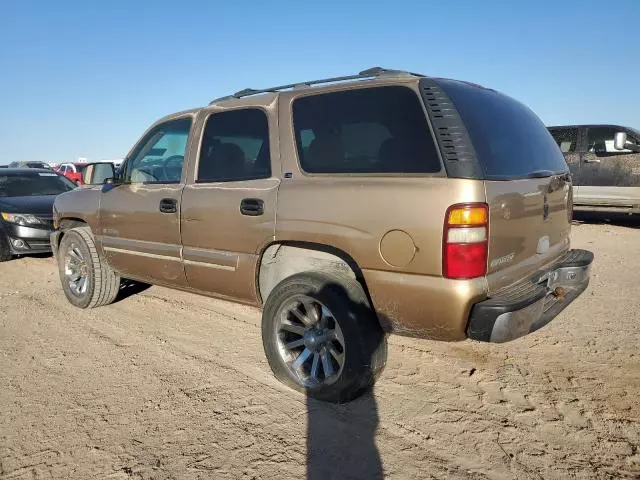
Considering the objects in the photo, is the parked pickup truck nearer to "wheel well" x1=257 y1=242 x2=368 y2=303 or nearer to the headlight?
"wheel well" x1=257 y1=242 x2=368 y2=303

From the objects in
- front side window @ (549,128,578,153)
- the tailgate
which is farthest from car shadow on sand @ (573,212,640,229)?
the tailgate

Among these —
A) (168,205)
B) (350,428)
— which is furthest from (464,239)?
(168,205)

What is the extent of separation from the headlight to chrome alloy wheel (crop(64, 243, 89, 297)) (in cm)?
277

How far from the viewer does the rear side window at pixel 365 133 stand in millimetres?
2527

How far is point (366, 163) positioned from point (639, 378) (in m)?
2.33

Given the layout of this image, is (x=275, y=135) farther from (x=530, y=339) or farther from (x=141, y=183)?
(x=530, y=339)

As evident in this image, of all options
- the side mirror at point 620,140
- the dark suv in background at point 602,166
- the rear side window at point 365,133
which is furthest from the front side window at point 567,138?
the rear side window at point 365,133

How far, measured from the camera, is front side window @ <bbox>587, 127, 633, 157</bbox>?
29.7 feet

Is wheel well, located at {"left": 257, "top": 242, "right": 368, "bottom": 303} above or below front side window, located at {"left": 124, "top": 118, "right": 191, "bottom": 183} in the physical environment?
below

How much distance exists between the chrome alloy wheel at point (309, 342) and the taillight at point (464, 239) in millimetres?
785

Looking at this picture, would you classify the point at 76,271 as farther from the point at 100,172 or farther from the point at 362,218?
the point at 362,218

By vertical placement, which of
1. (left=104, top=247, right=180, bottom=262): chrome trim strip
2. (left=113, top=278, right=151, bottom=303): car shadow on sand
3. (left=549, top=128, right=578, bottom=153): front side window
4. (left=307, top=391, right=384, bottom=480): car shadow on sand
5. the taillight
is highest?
(left=549, top=128, right=578, bottom=153): front side window

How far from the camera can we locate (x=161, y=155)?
4059 mm

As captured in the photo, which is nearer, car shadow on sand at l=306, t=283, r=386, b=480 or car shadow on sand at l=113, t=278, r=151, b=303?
car shadow on sand at l=306, t=283, r=386, b=480
